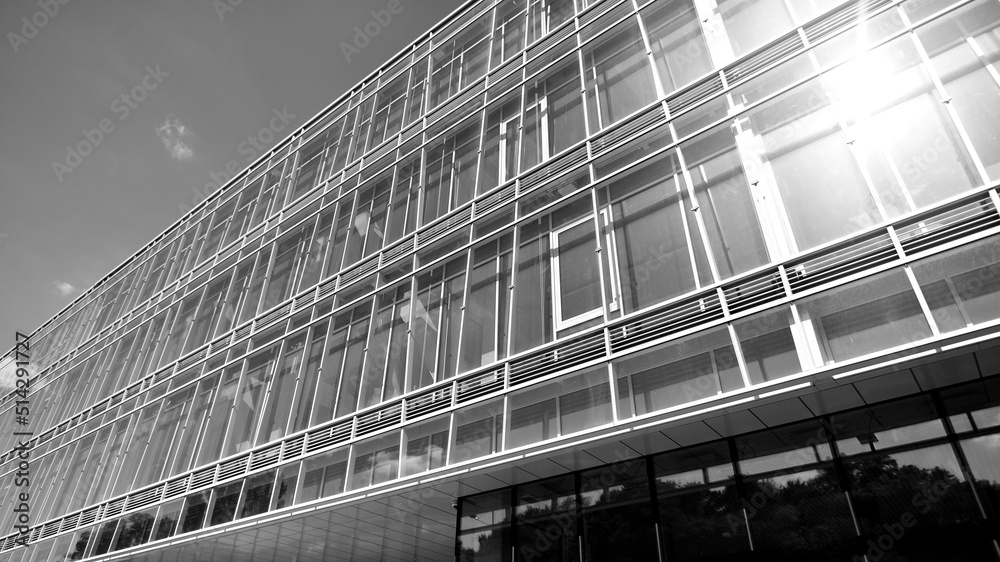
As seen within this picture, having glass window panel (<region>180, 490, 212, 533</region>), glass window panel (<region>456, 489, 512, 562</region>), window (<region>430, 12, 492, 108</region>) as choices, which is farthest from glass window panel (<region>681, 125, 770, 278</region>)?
glass window panel (<region>180, 490, 212, 533</region>)

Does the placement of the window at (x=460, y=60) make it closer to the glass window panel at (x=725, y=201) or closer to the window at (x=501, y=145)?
the window at (x=501, y=145)

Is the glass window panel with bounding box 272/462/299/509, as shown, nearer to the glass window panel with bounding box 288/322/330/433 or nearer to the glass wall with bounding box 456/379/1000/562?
the glass window panel with bounding box 288/322/330/433

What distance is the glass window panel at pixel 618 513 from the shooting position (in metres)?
10.9

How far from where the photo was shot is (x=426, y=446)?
13.7 m

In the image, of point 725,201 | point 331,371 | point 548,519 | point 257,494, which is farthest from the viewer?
point 331,371

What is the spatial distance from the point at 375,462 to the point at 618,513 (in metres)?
5.73

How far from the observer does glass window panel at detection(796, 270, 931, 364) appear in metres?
8.93

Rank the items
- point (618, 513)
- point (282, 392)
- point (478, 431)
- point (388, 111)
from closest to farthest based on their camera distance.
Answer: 1. point (618, 513)
2. point (478, 431)
3. point (282, 392)
4. point (388, 111)

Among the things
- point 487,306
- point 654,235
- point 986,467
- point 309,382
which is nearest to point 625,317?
point 654,235

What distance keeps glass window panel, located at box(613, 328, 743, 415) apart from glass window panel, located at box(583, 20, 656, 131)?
6142mm

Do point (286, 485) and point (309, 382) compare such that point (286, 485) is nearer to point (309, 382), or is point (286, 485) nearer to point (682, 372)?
point (309, 382)

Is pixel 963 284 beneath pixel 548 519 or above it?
above

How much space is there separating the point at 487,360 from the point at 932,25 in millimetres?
9882

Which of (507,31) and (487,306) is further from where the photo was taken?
(507,31)
